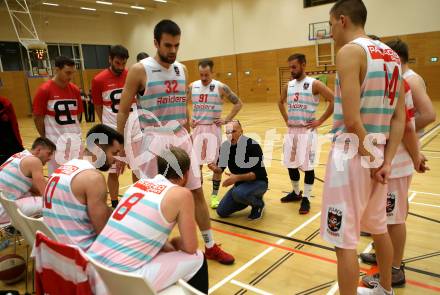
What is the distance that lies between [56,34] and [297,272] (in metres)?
26.4

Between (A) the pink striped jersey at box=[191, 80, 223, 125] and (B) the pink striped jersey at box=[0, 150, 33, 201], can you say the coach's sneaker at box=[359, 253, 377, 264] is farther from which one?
(B) the pink striped jersey at box=[0, 150, 33, 201]

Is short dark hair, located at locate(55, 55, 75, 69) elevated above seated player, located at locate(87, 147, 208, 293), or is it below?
above

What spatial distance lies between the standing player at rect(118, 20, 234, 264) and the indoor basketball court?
0.64 meters

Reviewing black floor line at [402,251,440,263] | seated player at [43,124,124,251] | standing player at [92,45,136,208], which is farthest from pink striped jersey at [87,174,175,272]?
standing player at [92,45,136,208]

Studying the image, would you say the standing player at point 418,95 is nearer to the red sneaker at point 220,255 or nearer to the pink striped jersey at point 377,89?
the pink striped jersey at point 377,89

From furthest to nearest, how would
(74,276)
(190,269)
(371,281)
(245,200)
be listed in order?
1. (245,200)
2. (371,281)
3. (190,269)
4. (74,276)

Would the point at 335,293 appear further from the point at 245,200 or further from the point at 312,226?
the point at 245,200

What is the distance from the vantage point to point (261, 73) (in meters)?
23.2

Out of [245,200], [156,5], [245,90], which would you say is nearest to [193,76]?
[245,90]

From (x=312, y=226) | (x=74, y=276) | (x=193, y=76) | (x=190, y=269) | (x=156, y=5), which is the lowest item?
(x=312, y=226)

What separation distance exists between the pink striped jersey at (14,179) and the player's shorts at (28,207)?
103 mm

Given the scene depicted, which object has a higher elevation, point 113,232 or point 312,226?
point 113,232

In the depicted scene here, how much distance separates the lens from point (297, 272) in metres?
3.26

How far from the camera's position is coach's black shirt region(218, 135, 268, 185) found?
473 centimetres
